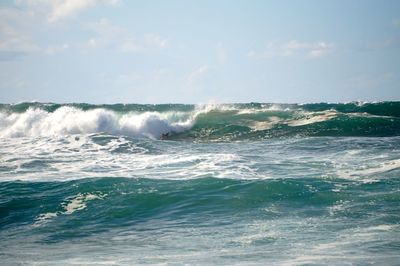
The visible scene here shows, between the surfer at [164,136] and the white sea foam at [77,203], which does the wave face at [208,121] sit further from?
the white sea foam at [77,203]

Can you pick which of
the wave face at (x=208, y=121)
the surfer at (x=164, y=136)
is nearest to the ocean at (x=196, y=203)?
the wave face at (x=208, y=121)

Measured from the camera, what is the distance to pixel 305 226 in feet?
23.8

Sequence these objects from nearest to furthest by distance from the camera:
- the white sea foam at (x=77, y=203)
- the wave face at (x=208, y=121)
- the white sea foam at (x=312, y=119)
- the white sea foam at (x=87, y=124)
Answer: the white sea foam at (x=77, y=203) < the wave face at (x=208, y=121) < the white sea foam at (x=312, y=119) < the white sea foam at (x=87, y=124)

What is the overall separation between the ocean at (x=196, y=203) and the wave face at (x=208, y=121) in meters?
6.71

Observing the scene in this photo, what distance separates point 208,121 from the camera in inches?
1190

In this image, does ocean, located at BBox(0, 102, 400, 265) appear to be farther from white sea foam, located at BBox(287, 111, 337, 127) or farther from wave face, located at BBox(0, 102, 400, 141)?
white sea foam, located at BBox(287, 111, 337, 127)

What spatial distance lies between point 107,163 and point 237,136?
1186cm

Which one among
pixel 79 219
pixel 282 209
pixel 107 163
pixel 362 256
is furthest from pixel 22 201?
pixel 362 256

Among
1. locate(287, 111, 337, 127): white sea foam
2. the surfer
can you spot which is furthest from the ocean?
locate(287, 111, 337, 127): white sea foam

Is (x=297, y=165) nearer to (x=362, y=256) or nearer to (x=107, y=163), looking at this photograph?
(x=107, y=163)

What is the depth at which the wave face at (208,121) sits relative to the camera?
25.2 metres

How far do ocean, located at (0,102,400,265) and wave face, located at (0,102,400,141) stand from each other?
671 cm

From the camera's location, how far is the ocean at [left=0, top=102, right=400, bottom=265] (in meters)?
6.11

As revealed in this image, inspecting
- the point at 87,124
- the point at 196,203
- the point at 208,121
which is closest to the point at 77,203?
the point at 196,203
